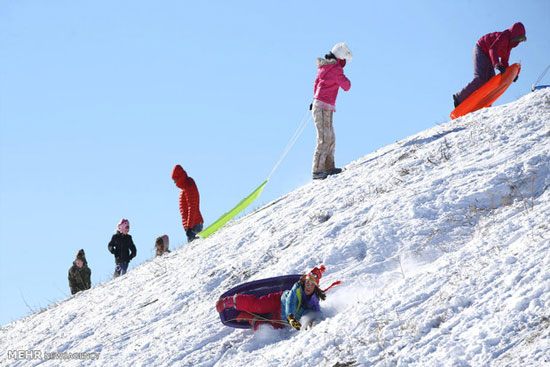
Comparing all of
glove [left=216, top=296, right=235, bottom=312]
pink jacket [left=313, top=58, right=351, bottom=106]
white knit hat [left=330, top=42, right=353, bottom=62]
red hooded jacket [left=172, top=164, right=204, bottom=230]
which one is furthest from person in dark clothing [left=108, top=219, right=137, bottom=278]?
glove [left=216, top=296, right=235, bottom=312]

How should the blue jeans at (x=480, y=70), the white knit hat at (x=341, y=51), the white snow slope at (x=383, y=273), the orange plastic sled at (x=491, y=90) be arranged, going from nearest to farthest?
the white snow slope at (x=383, y=273) → the white knit hat at (x=341, y=51) → the orange plastic sled at (x=491, y=90) → the blue jeans at (x=480, y=70)

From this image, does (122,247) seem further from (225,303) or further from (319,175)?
(225,303)

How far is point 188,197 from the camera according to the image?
482 inches

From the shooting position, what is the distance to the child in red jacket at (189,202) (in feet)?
40.1

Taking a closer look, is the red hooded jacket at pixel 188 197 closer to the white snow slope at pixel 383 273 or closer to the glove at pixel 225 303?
the white snow slope at pixel 383 273

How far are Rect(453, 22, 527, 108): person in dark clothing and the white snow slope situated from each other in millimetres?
1776

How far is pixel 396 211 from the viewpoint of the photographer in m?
7.39

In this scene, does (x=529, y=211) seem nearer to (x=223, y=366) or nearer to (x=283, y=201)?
(x=223, y=366)

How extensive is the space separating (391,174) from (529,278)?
14.4 feet

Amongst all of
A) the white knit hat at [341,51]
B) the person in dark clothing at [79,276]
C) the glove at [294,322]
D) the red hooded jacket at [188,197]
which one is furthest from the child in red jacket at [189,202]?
the glove at [294,322]

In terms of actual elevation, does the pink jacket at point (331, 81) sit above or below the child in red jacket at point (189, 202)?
above

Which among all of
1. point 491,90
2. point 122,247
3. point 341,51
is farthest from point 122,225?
point 491,90

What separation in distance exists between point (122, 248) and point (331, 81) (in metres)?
5.90

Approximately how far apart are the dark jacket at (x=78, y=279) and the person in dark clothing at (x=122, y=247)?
719 mm
